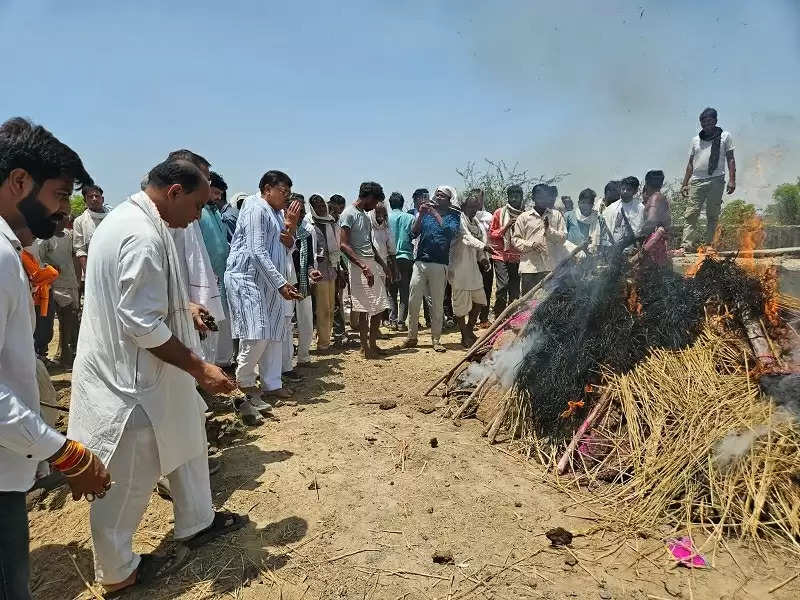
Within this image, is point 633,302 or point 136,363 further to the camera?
point 633,302

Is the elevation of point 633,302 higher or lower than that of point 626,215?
lower

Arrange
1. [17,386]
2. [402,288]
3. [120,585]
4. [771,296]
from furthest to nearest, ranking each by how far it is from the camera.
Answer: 1. [402,288]
2. [771,296]
3. [120,585]
4. [17,386]

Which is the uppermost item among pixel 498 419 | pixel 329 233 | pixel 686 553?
pixel 329 233

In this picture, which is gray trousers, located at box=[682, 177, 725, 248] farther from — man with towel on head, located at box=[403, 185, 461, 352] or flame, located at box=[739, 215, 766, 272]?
man with towel on head, located at box=[403, 185, 461, 352]

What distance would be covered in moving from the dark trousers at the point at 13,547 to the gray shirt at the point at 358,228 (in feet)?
19.0

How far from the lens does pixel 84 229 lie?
7555 mm

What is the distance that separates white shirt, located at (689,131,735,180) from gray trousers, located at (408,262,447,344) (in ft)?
13.3

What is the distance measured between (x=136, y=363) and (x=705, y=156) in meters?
8.11

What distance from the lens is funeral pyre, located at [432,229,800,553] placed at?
3312 mm

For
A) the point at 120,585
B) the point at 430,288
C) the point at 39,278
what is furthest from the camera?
the point at 430,288

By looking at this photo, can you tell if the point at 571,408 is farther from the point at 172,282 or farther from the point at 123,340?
the point at 123,340

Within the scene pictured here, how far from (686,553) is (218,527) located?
2.75 meters

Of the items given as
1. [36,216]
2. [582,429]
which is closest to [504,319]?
[582,429]

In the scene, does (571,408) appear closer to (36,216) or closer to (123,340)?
(123,340)
